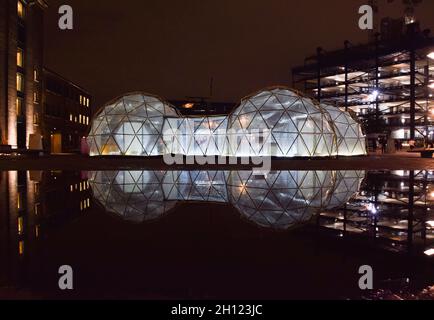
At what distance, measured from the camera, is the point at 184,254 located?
6.13 metres

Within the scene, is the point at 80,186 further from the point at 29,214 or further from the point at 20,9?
the point at 20,9

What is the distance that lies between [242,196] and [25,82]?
41007 mm

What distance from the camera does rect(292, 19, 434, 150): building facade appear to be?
7981 cm

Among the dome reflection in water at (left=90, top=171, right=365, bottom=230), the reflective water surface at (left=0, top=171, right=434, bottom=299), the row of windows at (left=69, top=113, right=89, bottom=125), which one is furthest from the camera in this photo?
the row of windows at (left=69, top=113, right=89, bottom=125)

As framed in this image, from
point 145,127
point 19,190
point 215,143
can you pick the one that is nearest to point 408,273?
point 19,190

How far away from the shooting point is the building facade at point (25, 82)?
39.5m

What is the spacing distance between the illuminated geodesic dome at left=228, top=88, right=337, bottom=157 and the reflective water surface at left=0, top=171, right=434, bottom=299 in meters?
19.1

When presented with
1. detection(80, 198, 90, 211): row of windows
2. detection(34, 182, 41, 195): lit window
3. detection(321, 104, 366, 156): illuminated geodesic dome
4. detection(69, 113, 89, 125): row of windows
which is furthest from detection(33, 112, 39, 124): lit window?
detection(80, 198, 90, 211): row of windows

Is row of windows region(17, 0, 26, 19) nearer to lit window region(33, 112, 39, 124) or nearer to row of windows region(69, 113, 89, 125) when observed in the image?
lit window region(33, 112, 39, 124)

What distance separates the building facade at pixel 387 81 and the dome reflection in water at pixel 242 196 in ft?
204

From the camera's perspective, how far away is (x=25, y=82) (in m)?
45.2

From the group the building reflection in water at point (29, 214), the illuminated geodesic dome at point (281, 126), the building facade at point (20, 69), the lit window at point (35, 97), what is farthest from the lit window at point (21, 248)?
the lit window at point (35, 97)

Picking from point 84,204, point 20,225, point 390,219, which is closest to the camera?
point 20,225

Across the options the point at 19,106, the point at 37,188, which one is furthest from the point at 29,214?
the point at 19,106
